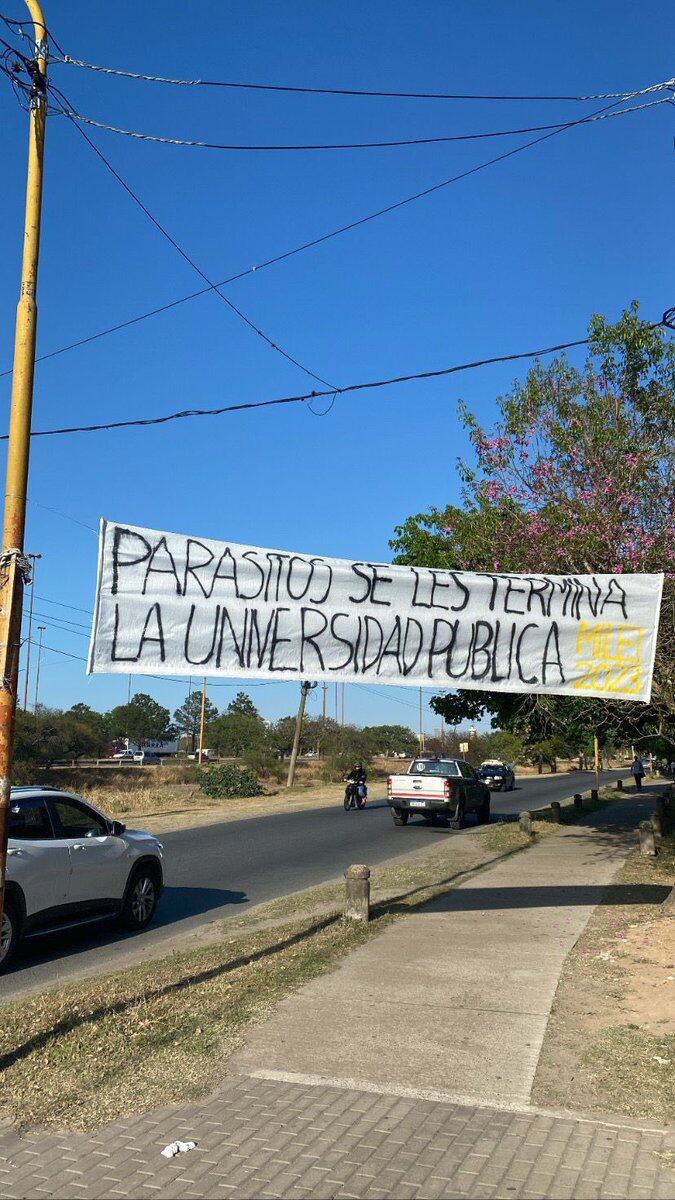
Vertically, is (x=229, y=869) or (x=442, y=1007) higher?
(x=442, y=1007)

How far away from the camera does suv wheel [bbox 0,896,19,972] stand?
847cm

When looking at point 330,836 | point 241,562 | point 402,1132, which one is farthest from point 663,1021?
point 330,836

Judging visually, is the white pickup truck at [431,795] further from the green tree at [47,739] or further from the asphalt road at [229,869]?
the green tree at [47,739]

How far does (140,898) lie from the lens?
418 inches

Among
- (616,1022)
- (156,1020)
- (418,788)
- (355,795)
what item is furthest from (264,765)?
(616,1022)

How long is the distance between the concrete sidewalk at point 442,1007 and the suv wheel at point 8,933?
9.68 ft

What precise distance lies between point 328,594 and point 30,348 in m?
2.95

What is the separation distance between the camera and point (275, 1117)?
15.7 feet

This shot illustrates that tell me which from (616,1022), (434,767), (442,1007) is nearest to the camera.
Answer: (616,1022)

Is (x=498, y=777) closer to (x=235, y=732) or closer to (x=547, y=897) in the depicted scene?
Result: (x=547, y=897)

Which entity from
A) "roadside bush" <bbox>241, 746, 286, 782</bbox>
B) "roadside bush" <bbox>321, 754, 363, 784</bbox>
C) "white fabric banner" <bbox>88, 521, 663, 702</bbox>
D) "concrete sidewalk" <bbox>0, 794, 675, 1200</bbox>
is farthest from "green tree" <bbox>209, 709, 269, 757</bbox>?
"concrete sidewalk" <bbox>0, 794, 675, 1200</bbox>

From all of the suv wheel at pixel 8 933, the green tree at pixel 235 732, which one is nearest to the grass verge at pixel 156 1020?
the suv wheel at pixel 8 933

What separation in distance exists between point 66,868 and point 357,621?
153 inches

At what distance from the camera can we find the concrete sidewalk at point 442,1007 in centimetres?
542
